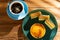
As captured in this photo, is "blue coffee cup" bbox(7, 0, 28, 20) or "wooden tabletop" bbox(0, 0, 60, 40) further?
"wooden tabletop" bbox(0, 0, 60, 40)

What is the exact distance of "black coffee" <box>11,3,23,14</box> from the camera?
1.21 meters

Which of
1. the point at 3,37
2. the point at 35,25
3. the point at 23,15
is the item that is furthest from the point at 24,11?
the point at 3,37

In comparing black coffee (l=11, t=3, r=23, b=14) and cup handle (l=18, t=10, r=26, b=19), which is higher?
black coffee (l=11, t=3, r=23, b=14)

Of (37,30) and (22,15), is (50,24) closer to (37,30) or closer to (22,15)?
(37,30)

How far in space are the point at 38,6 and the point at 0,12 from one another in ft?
0.92

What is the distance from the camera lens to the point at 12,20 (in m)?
1.32

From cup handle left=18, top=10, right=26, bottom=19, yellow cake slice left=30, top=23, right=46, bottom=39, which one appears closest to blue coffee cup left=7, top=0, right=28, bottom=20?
cup handle left=18, top=10, right=26, bottom=19

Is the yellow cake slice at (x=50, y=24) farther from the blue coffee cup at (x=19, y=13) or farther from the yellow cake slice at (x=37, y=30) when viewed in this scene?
the blue coffee cup at (x=19, y=13)

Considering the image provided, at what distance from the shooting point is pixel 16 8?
1.21 meters

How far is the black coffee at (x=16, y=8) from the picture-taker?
121cm

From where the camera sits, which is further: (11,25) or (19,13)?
(11,25)

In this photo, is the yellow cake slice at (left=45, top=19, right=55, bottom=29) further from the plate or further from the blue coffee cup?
the blue coffee cup

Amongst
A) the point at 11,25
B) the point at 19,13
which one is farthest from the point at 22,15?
the point at 11,25

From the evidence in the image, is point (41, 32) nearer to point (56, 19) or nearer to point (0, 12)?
A: point (56, 19)
